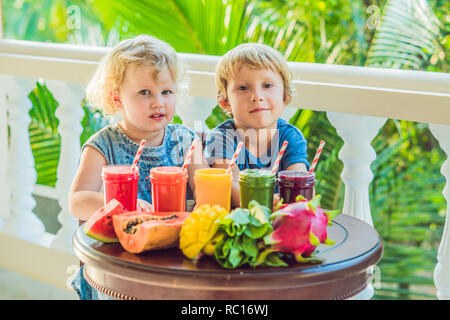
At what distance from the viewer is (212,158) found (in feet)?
6.25

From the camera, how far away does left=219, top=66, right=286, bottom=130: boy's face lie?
5.76 feet

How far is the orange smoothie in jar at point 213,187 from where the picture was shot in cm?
149

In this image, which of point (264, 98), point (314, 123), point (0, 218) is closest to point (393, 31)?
point (314, 123)

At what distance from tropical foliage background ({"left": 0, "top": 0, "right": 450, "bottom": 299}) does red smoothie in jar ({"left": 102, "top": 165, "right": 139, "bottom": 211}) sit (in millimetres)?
1448

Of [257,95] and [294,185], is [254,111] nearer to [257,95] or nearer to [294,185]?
[257,95]

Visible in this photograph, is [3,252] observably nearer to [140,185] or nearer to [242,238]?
[140,185]

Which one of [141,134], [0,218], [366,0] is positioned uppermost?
[366,0]

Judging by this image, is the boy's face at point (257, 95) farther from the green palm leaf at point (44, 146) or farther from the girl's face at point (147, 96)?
the green palm leaf at point (44, 146)

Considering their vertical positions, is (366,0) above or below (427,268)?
above

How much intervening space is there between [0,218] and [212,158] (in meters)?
1.69

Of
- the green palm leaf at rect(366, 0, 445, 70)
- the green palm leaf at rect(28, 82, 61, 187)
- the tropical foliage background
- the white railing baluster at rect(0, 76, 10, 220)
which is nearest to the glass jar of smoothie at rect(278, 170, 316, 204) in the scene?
the tropical foliage background

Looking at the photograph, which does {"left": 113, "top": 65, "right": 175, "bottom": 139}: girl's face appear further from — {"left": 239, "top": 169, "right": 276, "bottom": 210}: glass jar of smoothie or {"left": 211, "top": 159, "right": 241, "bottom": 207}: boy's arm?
{"left": 239, "top": 169, "right": 276, "bottom": 210}: glass jar of smoothie

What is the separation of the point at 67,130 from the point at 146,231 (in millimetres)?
1491
